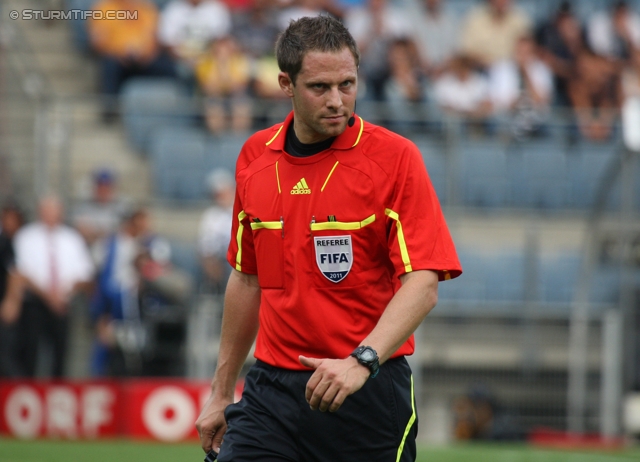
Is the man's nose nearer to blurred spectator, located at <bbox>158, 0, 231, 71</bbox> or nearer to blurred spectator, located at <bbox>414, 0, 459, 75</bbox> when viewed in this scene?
blurred spectator, located at <bbox>158, 0, 231, 71</bbox>

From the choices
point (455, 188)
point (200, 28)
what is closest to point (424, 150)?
point (455, 188)

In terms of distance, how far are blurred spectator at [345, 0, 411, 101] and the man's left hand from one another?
11.2 m

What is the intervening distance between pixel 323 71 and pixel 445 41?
11902 mm

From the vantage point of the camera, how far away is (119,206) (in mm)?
13406

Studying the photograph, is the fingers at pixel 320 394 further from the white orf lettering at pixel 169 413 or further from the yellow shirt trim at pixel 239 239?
the white orf lettering at pixel 169 413

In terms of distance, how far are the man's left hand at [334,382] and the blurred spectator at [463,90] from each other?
36.6 feet

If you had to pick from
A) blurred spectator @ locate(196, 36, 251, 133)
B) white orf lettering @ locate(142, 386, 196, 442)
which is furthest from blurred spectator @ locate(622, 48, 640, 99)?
white orf lettering @ locate(142, 386, 196, 442)

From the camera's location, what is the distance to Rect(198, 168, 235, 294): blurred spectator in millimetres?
12633

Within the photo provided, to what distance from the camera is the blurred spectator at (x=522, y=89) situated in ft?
46.9

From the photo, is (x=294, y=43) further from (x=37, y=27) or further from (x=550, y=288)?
(x=37, y=27)

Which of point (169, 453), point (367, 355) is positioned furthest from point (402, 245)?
point (169, 453)

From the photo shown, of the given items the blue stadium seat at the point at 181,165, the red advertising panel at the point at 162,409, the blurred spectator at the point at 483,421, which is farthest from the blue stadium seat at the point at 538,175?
the red advertising panel at the point at 162,409

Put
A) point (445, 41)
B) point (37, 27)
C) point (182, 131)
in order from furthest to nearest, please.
A: 1. point (37, 27)
2. point (445, 41)
3. point (182, 131)

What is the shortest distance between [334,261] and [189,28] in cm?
1146
